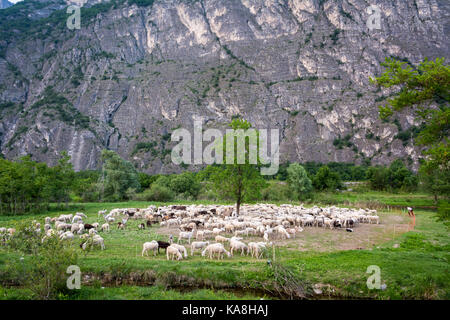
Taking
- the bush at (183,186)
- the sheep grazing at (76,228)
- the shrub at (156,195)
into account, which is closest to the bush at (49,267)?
the sheep grazing at (76,228)

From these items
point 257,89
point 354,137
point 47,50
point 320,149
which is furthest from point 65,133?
point 354,137

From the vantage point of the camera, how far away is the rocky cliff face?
416 feet

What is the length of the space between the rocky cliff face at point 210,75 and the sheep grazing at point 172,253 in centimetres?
11161

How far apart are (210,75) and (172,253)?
14668 cm

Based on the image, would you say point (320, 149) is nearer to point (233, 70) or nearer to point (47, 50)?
point (233, 70)

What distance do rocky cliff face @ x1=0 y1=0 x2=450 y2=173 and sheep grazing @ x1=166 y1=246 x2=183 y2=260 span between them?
111614 millimetres

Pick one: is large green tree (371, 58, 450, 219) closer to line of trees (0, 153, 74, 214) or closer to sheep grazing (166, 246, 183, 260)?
sheep grazing (166, 246, 183, 260)

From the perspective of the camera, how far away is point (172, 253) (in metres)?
15.6

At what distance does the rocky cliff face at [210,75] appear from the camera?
12694cm

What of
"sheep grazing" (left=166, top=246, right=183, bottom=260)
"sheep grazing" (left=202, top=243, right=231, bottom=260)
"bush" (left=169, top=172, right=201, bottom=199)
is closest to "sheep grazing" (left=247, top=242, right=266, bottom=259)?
"sheep grazing" (left=202, top=243, right=231, bottom=260)

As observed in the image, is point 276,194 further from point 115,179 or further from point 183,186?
point 115,179

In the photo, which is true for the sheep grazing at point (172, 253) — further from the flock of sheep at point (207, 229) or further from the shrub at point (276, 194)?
the shrub at point (276, 194)

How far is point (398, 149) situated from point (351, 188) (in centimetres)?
5598

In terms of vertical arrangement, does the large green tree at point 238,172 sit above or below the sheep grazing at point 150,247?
above
